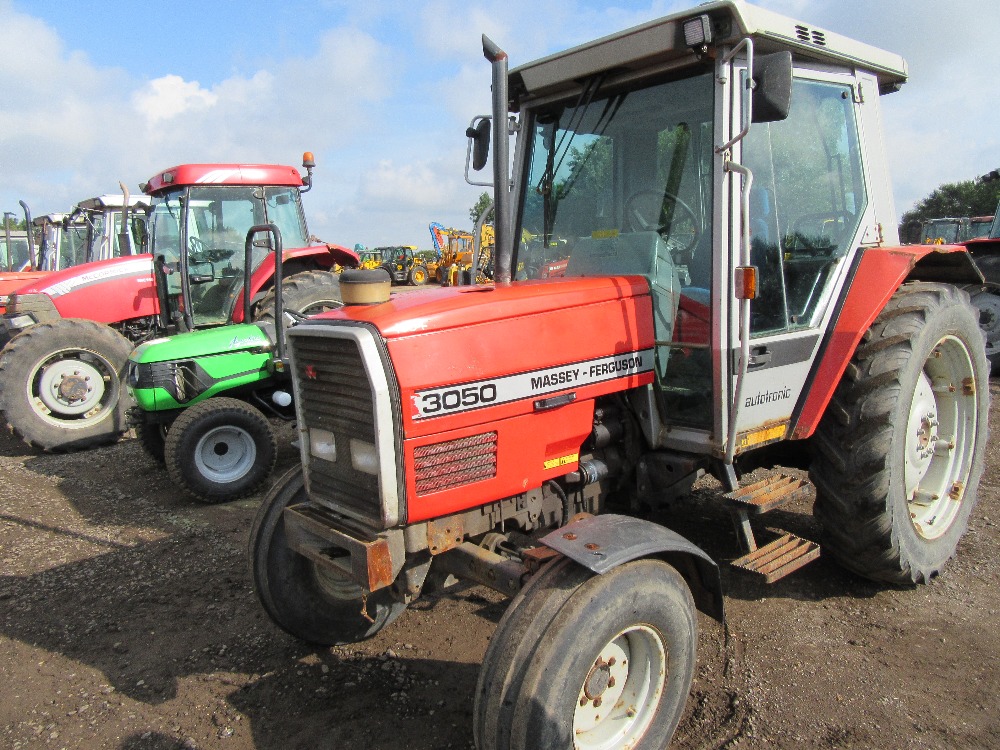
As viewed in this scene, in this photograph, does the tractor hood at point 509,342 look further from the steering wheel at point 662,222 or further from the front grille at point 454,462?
the steering wheel at point 662,222

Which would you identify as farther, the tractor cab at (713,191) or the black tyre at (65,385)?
the black tyre at (65,385)

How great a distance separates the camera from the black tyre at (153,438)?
5.82 metres

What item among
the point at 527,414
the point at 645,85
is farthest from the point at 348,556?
the point at 645,85

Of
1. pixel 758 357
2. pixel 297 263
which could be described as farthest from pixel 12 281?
pixel 758 357

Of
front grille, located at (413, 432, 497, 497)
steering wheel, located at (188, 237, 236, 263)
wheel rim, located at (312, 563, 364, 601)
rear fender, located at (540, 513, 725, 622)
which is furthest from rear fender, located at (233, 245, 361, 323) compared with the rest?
rear fender, located at (540, 513, 725, 622)

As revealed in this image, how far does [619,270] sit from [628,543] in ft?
4.05

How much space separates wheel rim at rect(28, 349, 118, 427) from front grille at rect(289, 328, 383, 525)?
5490mm

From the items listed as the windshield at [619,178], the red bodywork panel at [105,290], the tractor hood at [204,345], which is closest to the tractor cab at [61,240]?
the red bodywork panel at [105,290]

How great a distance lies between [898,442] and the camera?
3.28 meters

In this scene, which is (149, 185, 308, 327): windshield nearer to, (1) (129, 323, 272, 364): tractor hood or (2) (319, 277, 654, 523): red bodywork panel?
(1) (129, 323, 272, 364): tractor hood

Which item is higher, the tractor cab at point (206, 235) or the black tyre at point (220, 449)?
the tractor cab at point (206, 235)

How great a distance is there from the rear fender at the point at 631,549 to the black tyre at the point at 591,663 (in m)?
0.07

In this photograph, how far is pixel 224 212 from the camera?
779 centimetres

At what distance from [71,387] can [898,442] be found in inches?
277
